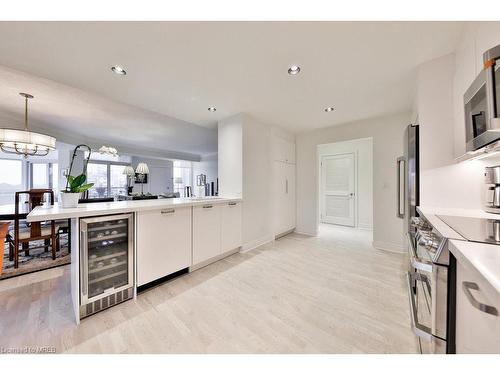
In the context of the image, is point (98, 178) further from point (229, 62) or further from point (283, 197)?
point (229, 62)

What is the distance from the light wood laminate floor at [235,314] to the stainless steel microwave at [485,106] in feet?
4.35

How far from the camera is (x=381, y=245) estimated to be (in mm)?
3117

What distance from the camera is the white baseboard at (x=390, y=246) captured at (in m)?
2.92


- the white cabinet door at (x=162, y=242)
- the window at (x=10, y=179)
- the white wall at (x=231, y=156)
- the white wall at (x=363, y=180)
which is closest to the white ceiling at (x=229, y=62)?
the white wall at (x=231, y=156)

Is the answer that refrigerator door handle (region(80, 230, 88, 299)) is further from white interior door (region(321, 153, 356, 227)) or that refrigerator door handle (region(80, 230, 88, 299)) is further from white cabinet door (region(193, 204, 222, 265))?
white interior door (region(321, 153, 356, 227))

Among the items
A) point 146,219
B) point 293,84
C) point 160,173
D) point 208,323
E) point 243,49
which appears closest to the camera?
point 208,323

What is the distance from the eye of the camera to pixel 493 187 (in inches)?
50.9

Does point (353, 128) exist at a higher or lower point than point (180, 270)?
Answer: higher

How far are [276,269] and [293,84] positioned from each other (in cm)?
224

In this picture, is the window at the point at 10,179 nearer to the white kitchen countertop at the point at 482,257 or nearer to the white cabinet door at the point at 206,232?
the white cabinet door at the point at 206,232

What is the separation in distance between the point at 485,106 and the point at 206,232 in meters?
2.49

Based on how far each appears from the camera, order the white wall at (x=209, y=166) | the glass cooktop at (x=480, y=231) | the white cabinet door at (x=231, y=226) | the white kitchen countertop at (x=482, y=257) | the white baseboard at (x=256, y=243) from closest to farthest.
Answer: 1. the white kitchen countertop at (x=482, y=257)
2. the glass cooktop at (x=480, y=231)
3. the white cabinet door at (x=231, y=226)
4. the white baseboard at (x=256, y=243)
5. the white wall at (x=209, y=166)
